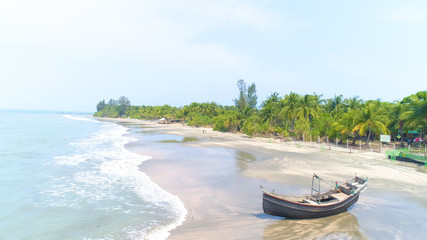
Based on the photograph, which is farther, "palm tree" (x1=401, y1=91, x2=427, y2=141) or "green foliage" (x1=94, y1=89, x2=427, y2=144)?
"green foliage" (x1=94, y1=89, x2=427, y2=144)

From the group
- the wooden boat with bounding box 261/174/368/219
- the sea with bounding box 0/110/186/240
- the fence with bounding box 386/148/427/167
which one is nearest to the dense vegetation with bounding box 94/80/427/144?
the fence with bounding box 386/148/427/167

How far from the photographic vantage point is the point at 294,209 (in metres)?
11.5

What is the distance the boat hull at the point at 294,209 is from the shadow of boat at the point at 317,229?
0.27 meters

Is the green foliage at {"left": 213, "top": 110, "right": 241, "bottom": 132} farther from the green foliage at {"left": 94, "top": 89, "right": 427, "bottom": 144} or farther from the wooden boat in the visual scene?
the wooden boat

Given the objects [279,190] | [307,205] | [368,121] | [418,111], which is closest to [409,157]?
[418,111]

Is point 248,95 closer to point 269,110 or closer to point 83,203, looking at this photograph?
point 269,110

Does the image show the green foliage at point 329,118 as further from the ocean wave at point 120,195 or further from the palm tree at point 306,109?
the ocean wave at point 120,195

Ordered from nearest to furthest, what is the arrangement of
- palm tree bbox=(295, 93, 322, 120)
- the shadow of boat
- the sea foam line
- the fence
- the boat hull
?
the shadow of boat < the sea foam line < the boat hull < the fence < palm tree bbox=(295, 93, 322, 120)

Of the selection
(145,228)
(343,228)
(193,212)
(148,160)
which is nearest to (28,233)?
(145,228)

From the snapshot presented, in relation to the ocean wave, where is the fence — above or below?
above

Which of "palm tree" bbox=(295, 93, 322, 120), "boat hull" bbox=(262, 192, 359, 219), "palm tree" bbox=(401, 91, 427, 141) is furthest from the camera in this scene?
"palm tree" bbox=(295, 93, 322, 120)

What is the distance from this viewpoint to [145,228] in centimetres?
1095

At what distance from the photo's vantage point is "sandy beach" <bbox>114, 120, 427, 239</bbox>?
1080 cm

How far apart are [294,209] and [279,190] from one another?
4747 mm
